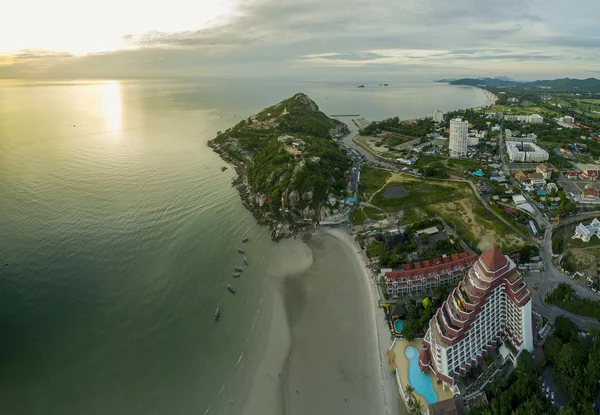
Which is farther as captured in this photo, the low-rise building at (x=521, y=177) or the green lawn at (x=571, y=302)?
the low-rise building at (x=521, y=177)

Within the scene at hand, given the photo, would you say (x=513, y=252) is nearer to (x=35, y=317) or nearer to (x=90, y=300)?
(x=90, y=300)

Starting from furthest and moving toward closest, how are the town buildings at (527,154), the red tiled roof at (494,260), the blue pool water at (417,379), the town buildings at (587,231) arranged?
1. the town buildings at (527,154)
2. the town buildings at (587,231)
3. the red tiled roof at (494,260)
4. the blue pool water at (417,379)

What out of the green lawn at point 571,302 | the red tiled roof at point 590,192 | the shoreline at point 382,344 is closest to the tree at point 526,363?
the shoreline at point 382,344

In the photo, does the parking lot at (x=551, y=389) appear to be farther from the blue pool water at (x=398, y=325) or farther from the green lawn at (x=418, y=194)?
the green lawn at (x=418, y=194)

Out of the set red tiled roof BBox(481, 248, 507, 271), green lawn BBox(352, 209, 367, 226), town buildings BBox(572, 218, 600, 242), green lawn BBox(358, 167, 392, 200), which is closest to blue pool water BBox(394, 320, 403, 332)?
red tiled roof BBox(481, 248, 507, 271)

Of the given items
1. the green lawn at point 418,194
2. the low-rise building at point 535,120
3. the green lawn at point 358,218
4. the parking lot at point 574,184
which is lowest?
the green lawn at point 358,218

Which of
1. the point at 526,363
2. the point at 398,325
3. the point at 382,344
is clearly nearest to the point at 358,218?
the point at 398,325

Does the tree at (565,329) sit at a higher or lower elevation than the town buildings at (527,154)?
lower
